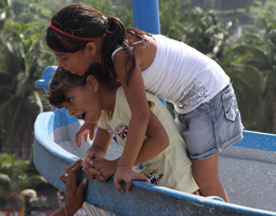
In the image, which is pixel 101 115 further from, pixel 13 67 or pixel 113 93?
pixel 13 67

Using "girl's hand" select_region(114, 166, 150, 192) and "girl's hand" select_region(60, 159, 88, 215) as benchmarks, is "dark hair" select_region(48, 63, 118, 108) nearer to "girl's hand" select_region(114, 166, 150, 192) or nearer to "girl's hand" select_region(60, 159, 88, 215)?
"girl's hand" select_region(60, 159, 88, 215)

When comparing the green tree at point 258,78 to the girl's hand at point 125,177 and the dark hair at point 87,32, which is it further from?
the girl's hand at point 125,177

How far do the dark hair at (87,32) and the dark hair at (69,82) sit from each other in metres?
0.06

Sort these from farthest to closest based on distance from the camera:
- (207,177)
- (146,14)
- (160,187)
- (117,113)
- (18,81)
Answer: (18,81)
(146,14)
(207,177)
(117,113)
(160,187)

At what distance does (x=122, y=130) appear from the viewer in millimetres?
1859

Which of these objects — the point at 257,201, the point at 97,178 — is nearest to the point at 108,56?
the point at 97,178

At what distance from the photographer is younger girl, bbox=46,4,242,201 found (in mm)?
1733

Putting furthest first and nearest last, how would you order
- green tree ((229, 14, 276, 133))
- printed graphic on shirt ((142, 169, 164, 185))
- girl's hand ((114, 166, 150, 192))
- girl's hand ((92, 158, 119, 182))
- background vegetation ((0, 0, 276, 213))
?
background vegetation ((0, 0, 276, 213)) < green tree ((229, 14, 276, 133)) < printed graphic on shirt ((142, 169, 164, 185)) < girl's hand ((92, 158, 119, 182)) < girl's hand ((114, 166, 150, 192))

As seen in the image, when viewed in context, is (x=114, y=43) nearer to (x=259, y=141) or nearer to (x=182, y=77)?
(x=182, y=77)

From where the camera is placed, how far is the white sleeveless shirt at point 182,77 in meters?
1.94

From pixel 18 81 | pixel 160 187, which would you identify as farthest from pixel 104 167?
pixel 18 81

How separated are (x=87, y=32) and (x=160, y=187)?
0.62 meters

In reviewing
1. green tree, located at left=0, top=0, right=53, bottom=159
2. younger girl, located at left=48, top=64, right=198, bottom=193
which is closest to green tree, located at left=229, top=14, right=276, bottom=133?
green tree, located at left=0, top=0, right=53, bottom=159

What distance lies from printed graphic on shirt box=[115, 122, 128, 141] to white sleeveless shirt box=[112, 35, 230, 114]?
0.20 meters
